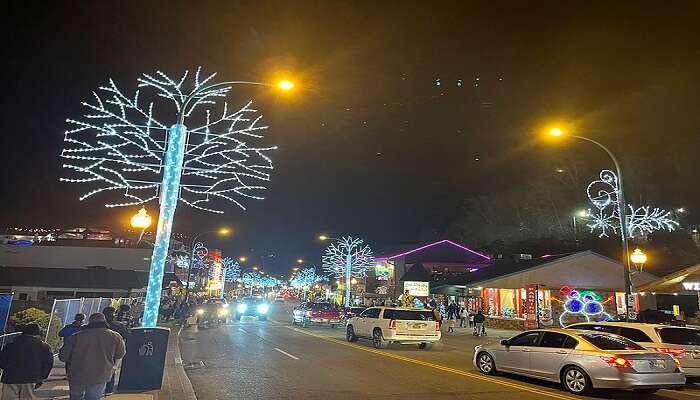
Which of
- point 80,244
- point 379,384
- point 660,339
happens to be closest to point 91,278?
point 80,244

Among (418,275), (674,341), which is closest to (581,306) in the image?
(674,341)

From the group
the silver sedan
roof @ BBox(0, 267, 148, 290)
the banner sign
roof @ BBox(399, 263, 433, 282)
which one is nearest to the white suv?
the silver sedan

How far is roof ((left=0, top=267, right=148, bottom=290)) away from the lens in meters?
42.4

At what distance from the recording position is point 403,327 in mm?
20562

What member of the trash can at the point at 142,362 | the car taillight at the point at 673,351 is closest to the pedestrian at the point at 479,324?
the car taillight at the point at 673,351

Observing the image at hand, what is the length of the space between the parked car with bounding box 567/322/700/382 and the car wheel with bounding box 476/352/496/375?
11.8 feet

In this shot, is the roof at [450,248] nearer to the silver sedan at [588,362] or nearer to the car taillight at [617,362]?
the silver sedan at [588,362]

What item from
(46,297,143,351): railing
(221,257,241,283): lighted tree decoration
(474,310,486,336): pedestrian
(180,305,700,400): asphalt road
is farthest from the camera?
(221,257,241,283): lighted tree decoration

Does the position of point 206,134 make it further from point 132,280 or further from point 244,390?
point 132,280

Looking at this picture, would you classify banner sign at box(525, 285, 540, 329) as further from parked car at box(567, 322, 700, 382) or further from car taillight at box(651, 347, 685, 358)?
car taillight at box(651, 347, 685, 358)

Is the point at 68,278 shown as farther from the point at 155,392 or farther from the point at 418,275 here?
the point at 155,392

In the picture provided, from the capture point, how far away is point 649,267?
160 ft

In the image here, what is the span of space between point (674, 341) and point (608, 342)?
2.73m

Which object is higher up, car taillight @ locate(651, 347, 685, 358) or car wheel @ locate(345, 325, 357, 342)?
car taillight @ locate(651, 347, 685, 358)
